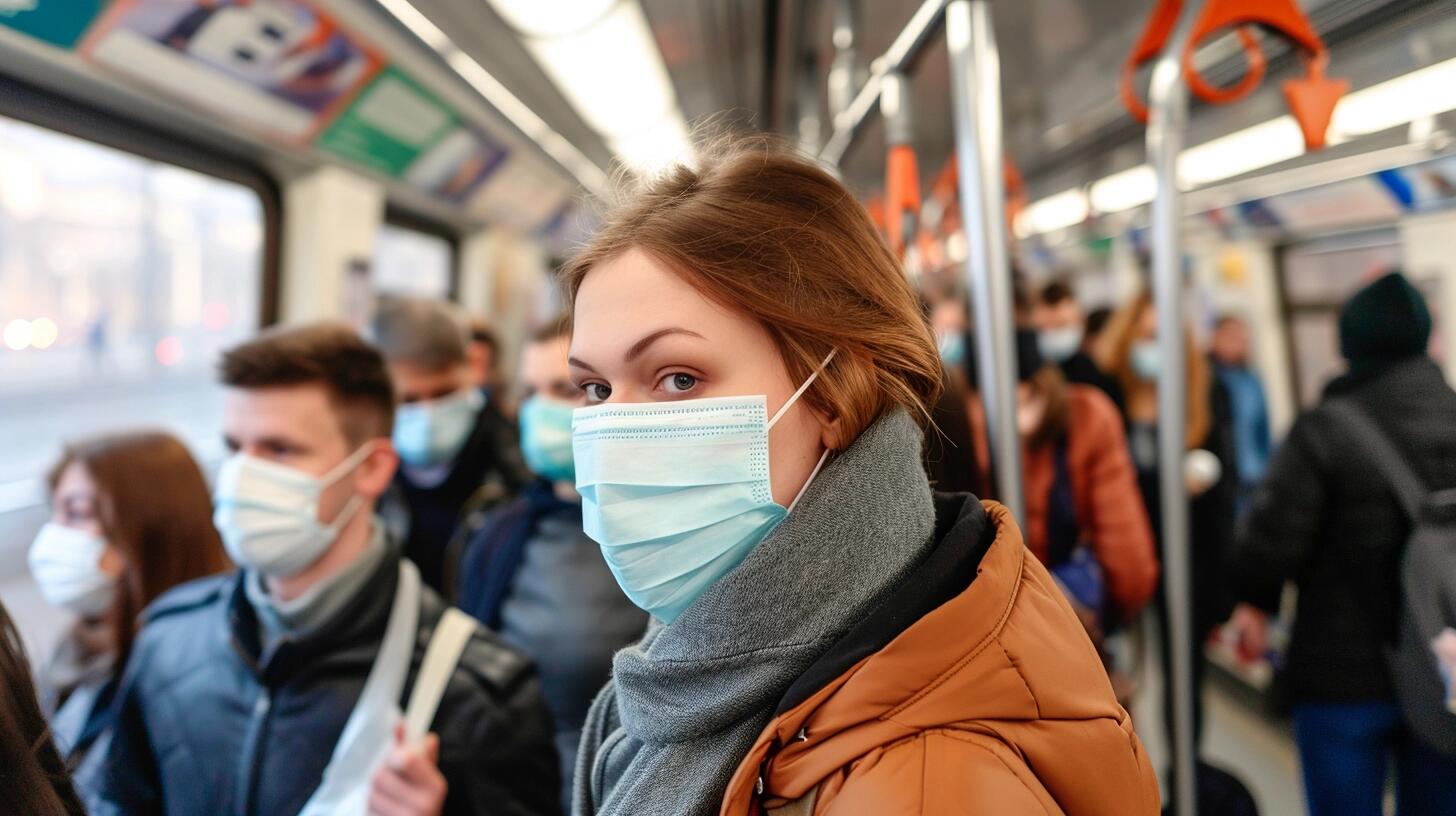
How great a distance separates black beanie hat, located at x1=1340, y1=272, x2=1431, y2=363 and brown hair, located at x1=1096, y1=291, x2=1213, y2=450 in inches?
69.5

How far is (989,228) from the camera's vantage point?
1.27 meters

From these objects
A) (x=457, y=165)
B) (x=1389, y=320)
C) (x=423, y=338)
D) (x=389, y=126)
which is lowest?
(x=1389, y=320)

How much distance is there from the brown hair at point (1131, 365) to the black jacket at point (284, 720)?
2.97 metres

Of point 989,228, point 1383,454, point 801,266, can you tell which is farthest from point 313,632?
point 1383,454

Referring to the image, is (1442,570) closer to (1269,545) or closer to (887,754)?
(1269,545)

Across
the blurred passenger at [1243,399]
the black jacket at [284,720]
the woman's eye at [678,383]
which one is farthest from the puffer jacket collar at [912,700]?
the blurred passenger at [1243,399]

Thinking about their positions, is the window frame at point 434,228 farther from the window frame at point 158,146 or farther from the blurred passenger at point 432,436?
the blurred passenger at point 432,436

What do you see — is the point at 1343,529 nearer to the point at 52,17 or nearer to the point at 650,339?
the point at 650,339

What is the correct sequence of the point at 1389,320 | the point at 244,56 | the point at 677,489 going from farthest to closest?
the point at 244,56
the point at 1389,320
the point at 677,489

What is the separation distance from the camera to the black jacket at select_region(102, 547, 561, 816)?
54.0 inches

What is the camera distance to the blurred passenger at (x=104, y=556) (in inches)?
69.3

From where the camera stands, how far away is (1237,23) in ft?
4.09

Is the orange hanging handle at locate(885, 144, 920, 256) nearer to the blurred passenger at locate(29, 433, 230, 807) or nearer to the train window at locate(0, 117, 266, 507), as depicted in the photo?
the blurred passenger at locate(29, 433, 230, 807)

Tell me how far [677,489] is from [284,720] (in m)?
0.99
